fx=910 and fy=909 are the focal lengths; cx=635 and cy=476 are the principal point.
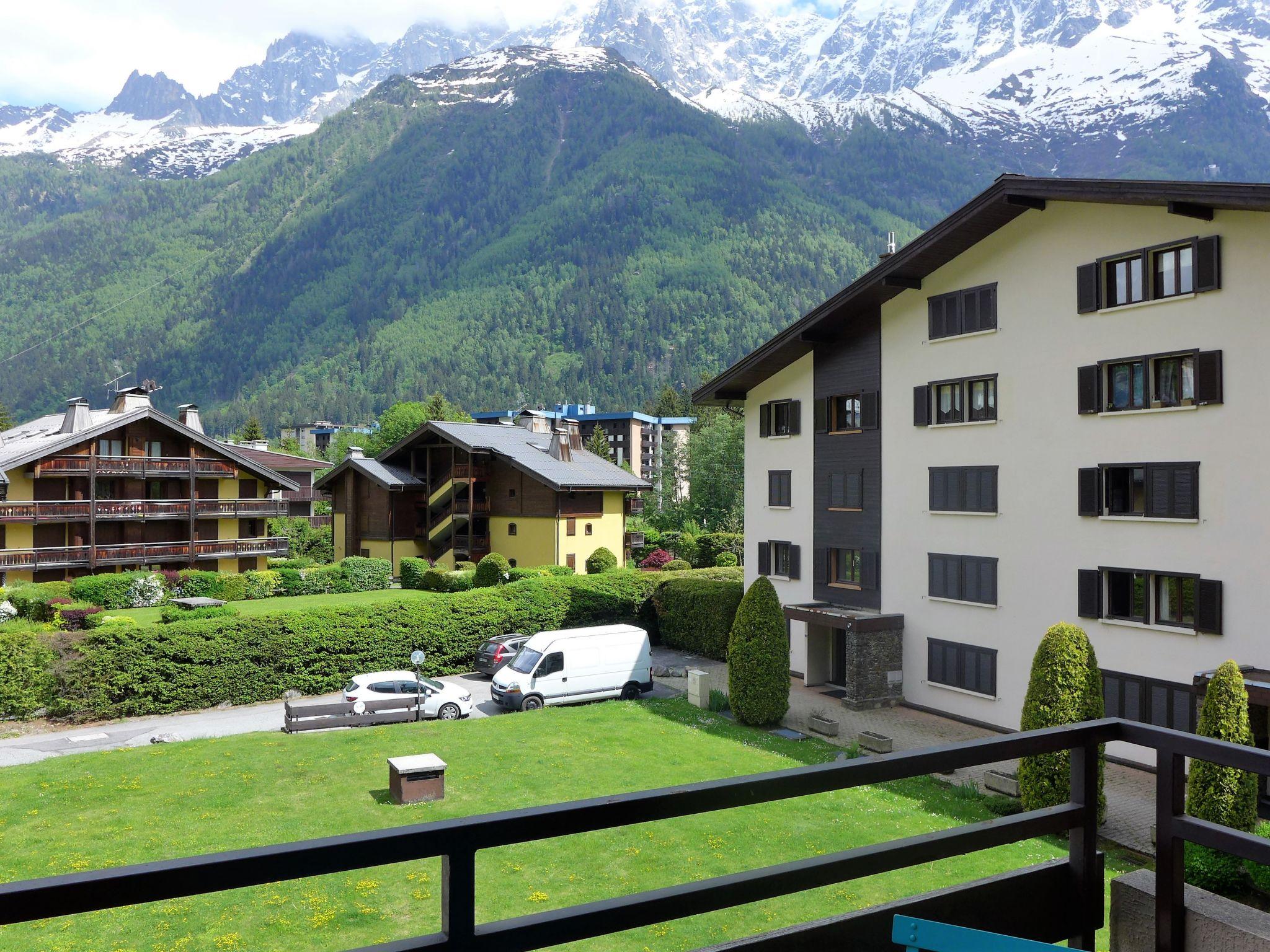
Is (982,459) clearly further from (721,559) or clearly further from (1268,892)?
(721,559)

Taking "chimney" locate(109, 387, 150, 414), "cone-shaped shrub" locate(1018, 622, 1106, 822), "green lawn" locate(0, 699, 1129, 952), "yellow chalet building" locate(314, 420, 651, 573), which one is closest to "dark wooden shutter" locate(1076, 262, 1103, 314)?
"cone-shaped shrub" locate(1018, 622, 1106, 822)

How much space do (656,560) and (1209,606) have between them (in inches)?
1479

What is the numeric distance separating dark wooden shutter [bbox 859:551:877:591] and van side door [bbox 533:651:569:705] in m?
10.3

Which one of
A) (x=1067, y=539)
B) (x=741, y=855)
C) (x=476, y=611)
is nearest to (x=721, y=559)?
(x=476, y=611)

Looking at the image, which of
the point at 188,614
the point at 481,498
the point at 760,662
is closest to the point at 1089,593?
the point at 760,662

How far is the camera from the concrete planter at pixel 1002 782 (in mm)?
19375

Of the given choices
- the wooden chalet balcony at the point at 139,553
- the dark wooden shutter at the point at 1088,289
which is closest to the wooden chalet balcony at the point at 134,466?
the wooden chalet balcony at the point at 139,553

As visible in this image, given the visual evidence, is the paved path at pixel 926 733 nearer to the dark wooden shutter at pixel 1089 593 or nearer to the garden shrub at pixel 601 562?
the dark wooden shutter at pixel 1089 593

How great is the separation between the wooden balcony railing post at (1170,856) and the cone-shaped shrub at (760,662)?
21857 millimetres

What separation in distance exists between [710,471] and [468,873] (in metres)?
71.3

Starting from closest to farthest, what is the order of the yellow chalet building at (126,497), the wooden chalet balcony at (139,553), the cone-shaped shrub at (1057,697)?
1. the cone-shaped shrub at (1057,697)
2. the wooden chalet balcony at (139,553)
3. the yellow chalet building at (126,497)

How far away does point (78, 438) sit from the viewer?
4612 cm

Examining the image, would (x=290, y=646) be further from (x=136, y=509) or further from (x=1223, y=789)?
(x=136, y=509)

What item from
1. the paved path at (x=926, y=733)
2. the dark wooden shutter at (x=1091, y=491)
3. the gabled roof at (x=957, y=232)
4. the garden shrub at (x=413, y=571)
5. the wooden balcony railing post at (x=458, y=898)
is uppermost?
the gabled roof at (x=957, y=232)
